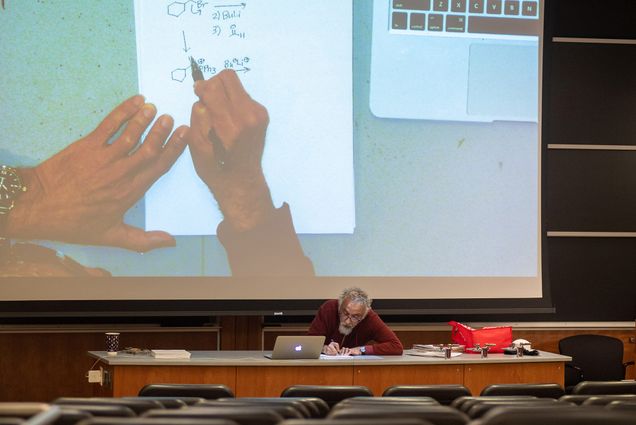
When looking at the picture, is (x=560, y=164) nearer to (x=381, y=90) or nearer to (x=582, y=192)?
(x=582, y=192)

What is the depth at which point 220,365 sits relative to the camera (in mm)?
5711

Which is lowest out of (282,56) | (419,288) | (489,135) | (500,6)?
(419,288)

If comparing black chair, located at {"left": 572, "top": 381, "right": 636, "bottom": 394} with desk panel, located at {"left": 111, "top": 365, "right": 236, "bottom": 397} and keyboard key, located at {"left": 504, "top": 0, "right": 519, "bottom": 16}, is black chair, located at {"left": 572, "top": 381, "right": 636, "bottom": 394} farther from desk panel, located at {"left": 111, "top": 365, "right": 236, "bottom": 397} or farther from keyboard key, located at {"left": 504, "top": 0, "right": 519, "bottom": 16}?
keyboard key, located at {"left": 504, "top": 0, "right": 519, "bottom": 16}

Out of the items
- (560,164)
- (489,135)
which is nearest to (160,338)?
(489,135)

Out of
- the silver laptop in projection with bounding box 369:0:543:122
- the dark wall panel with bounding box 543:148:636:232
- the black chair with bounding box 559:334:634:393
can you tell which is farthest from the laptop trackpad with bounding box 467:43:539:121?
the black chair with bounding box 559:334:634:393

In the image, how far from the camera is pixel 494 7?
24.3 ft

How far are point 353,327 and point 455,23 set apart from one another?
2574mm

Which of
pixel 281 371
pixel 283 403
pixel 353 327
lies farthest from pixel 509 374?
pixel 283 403

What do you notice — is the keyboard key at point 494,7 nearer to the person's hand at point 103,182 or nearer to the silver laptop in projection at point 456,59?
the silver laptop in projection at point 456,59

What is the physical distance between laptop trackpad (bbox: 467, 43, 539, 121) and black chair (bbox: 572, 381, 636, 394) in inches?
128

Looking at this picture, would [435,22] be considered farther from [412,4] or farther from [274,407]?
[274,407]

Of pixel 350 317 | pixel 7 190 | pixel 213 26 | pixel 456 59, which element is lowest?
pixel 350 317

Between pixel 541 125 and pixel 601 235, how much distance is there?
1.14 meters

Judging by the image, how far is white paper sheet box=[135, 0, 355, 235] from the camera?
272 inches
